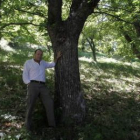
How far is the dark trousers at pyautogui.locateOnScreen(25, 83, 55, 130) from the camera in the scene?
6555 millimetres

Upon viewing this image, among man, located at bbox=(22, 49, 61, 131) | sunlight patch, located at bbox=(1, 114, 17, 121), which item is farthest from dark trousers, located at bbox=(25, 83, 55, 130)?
sunlight patch, located at bbox=(1, 114, 17, 121)

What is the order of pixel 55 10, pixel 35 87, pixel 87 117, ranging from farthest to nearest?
pixel 87 117 → pixel 55 10 → pixel 35 87

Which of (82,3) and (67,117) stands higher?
(82,3)

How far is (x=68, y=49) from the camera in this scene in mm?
7113

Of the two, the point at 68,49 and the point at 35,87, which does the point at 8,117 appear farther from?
the point at 68,49

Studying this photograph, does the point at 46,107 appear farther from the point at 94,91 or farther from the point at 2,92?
the point at 94,91

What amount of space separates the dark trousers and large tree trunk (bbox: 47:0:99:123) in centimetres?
51

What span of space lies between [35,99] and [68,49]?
1.74 metres

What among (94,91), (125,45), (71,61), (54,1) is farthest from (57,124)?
(125,45)

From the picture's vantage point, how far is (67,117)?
273 inches

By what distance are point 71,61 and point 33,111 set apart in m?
1.83

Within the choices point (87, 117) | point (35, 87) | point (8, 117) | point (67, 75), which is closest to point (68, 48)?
point (67, 75)

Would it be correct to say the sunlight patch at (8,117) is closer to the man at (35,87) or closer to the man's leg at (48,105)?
the man at (35,87)

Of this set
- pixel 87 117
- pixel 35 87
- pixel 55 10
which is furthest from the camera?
pixel 87 117
